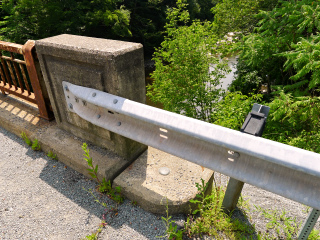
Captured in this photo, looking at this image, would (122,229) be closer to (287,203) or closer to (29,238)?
(29,238)

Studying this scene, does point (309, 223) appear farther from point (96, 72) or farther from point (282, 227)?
point (96, 72)

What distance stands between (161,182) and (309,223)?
1.37m

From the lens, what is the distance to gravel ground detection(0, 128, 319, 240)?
83.6 inches

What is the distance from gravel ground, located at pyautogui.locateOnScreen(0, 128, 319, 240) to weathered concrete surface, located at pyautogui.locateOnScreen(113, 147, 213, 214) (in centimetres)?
13

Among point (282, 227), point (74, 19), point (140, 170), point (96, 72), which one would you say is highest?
point (96, 72)

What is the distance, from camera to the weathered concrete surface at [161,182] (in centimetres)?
224

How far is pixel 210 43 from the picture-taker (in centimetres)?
789

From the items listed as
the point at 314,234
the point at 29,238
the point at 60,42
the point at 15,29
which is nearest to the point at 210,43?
the point at 60,42

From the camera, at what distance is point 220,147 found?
5.70 ft

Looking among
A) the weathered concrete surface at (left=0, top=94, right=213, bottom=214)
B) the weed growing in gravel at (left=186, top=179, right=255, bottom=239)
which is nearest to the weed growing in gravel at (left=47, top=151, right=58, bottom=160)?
the weathered concrete surface at (left=0, top=94, right=213, bottom=214)

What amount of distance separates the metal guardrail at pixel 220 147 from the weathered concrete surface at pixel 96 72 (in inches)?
7.2

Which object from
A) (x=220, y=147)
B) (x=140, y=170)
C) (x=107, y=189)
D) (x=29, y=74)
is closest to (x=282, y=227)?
(x=220, y=147)

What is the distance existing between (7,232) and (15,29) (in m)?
15.2

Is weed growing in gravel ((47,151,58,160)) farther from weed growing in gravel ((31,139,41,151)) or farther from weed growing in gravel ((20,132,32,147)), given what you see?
weed growing in gravel ((20,132,32,147))
